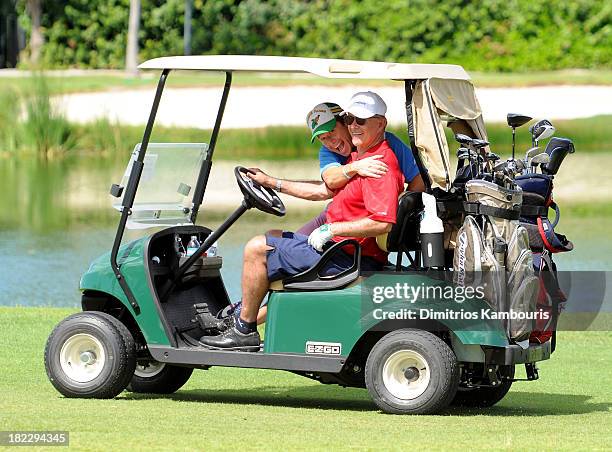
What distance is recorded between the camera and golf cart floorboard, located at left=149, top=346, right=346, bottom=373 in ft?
23.3

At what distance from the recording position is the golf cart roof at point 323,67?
22.8ft

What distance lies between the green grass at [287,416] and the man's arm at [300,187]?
100cm

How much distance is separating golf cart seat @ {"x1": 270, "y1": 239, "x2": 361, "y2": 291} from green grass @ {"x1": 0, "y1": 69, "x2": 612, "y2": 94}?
2302 cm

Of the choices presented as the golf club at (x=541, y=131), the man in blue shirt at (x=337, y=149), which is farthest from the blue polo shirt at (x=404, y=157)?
the golf club at (x=541, y=131)

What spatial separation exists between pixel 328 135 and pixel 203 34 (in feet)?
96.5

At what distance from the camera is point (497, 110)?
30.6 m

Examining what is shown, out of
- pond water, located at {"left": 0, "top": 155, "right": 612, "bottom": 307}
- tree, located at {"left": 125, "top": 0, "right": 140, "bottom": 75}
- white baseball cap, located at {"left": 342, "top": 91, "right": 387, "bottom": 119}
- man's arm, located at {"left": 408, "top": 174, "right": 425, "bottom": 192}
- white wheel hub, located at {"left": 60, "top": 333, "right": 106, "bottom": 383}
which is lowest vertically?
pond water, located at {"left": 0, "top": 155, "right": 612, "bottom": 307}

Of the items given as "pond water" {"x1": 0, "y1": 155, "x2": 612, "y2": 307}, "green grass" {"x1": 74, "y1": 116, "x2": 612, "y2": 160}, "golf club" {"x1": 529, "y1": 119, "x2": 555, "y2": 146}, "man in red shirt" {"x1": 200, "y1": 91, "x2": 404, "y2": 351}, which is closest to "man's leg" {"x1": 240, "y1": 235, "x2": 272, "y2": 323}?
"man in red shirt" {"x1": 200, "y1": 91, "x2": 404, "y2": 351}

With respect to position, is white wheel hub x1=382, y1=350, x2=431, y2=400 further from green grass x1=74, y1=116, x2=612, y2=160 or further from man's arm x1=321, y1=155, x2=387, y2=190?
green grass x1=74, y1=116, x2=612, y2=160

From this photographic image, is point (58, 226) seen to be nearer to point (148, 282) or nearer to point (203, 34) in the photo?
point (148, 282)

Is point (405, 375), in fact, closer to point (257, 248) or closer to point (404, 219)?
point (404, 219)

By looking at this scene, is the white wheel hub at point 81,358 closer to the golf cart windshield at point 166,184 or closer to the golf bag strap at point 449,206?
the golf cart windshield at point 166,184

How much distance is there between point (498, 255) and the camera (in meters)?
6.84

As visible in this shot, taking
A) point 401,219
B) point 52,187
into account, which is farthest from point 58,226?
point 401,219
